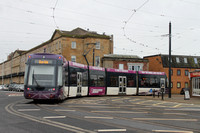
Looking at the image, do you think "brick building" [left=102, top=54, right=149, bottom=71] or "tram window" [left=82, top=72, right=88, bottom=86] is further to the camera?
"brick building" [left=102, top=54, right=149, bottom=71]

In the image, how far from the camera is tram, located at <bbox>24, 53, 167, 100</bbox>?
52.2ft

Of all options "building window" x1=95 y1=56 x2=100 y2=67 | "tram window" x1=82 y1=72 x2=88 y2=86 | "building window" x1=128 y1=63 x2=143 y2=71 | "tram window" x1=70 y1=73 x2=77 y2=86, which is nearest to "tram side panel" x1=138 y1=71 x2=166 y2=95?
"tram window" x1=82 y1=72 x2=88 y2=86

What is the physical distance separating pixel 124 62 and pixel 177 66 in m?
12.2

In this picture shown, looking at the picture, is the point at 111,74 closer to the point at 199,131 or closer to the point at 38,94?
the point at 38,94

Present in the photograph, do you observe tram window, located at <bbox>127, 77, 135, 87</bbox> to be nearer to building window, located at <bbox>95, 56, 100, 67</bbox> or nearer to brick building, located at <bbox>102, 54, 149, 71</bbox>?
brick building, located at <bbox>102, 54, 149, 71</bbox>

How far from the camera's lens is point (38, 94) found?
1577 cm

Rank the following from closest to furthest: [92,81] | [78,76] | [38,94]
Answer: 1. [38,94]
2. [78,76]
3. [92,81]

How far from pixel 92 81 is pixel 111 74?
345 cm

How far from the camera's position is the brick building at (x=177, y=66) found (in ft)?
180

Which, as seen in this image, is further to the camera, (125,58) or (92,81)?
(125,58)

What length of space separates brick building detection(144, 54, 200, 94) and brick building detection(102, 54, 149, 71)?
12.8 feet

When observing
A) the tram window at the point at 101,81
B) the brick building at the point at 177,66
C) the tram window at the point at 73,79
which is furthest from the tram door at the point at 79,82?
the brick building at the point at 177,66

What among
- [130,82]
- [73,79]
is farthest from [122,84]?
[73,79]

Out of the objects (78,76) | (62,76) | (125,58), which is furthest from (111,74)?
(125,58)
